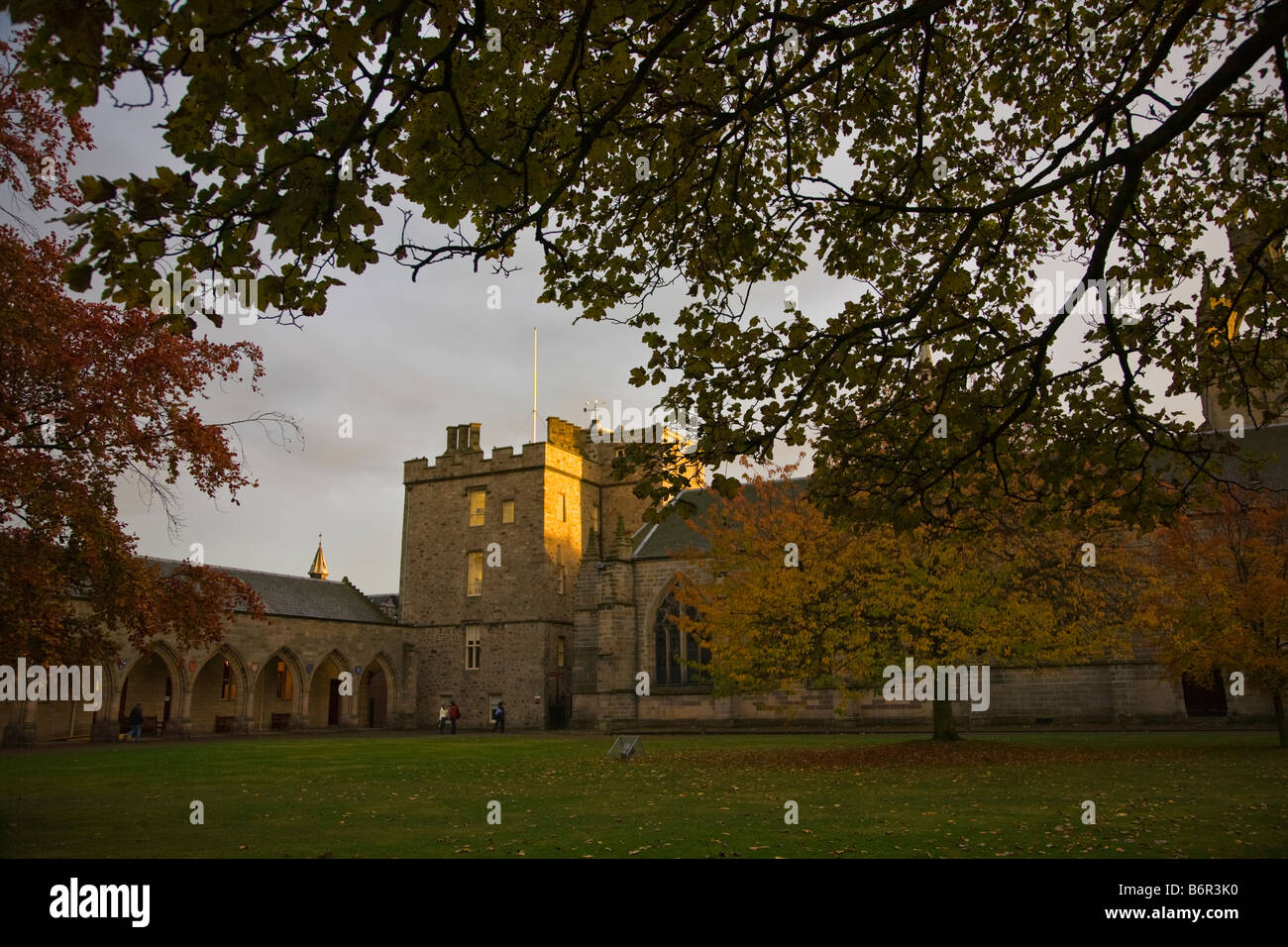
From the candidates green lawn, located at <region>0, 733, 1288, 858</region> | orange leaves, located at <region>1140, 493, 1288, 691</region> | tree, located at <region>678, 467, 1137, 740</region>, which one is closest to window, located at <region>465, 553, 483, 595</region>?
green lawn, located at <region>0, 733, 1288, 858</region>

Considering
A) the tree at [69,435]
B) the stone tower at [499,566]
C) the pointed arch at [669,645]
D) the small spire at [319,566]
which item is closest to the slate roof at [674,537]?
the stone tower at [499,566]

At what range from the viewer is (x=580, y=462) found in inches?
1887

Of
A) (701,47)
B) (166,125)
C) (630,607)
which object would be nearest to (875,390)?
(701,47)

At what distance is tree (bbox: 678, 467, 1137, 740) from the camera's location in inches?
731

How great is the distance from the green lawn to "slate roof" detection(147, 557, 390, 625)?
19.1 meters

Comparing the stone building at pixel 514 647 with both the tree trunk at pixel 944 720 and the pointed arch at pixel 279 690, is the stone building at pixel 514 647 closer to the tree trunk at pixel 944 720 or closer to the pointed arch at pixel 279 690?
the pointed arch at pixel 279 690

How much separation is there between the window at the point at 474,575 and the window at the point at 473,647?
6.09 feet

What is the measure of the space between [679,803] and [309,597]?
3555 centimetres

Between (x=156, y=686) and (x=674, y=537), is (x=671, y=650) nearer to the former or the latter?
(x=674, y=537)

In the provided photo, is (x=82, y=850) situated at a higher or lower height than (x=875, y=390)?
lower

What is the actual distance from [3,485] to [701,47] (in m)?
8.36

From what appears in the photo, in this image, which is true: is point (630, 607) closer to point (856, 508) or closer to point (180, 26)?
point (856, 508)

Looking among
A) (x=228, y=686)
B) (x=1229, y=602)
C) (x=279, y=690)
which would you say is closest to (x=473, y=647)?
(x=279, y=690)
